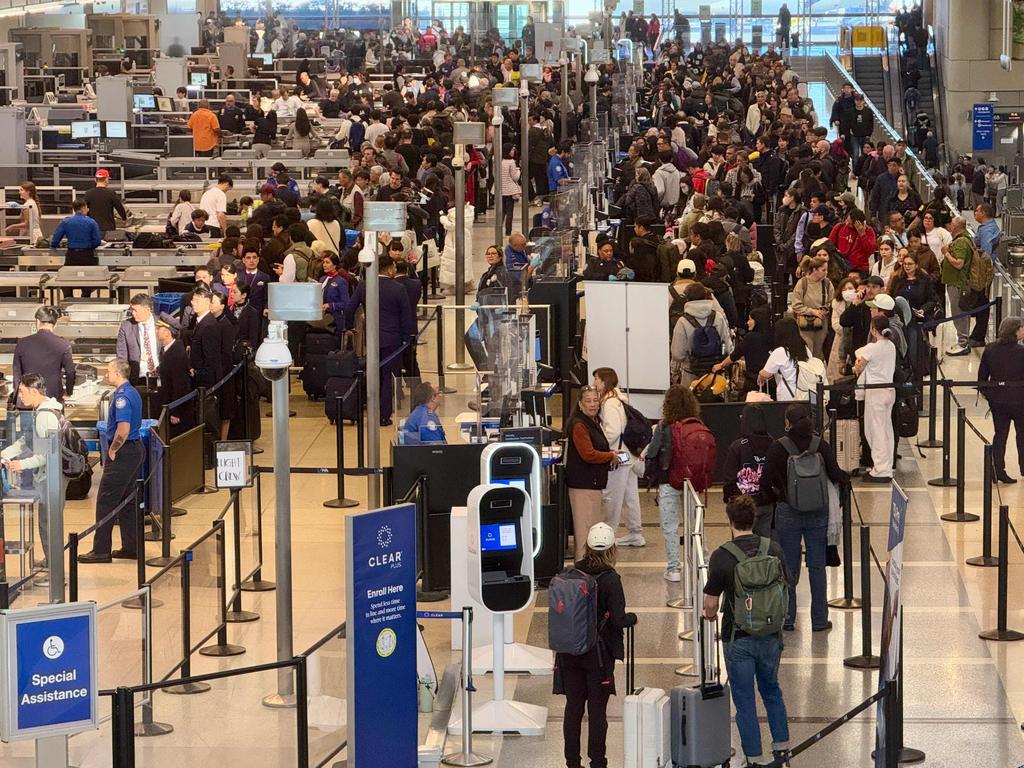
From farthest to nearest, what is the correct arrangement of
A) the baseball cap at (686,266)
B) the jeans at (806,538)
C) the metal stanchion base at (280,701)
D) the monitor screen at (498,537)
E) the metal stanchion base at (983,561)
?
the baseball cap at (686,266) → the metal stanchion base at (983,561) → the jeans at (806,538) → the monitor screen at (498,537) → the metal stanchion base at (280,701)

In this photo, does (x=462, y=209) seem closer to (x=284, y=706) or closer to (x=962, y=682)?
(x=962, y=682)

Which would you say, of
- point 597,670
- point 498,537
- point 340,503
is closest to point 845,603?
point 498,537

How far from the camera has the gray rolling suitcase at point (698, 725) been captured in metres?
7.63

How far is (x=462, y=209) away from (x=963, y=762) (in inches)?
377

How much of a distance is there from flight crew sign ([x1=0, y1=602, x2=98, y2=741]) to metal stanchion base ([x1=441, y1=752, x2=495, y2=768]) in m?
2.15

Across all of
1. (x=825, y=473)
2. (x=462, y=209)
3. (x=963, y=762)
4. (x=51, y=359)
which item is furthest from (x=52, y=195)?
(x=963, y=762)

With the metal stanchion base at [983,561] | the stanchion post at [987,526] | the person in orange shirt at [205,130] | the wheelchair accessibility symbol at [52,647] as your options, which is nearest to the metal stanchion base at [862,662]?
the stanchion post at [987,526]

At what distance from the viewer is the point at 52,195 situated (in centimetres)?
2598

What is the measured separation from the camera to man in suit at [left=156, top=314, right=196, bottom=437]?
1443 centimetres

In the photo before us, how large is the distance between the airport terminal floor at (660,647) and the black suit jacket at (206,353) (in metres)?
0.78

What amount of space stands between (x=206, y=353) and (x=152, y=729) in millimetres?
6924

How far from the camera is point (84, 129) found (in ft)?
90.0

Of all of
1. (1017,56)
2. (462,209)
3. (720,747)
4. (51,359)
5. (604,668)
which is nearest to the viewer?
(720,747)

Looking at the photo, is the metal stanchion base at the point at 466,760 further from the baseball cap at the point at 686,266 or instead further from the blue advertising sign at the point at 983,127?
the blue advertising sign at the point at 983,127
